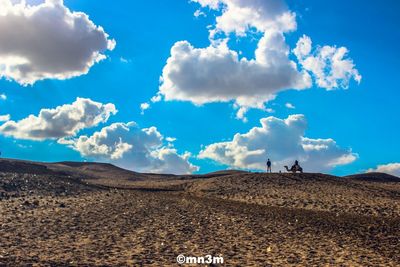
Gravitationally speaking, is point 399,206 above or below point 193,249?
above

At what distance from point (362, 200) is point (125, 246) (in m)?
27.2

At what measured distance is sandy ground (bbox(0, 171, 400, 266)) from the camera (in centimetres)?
1527

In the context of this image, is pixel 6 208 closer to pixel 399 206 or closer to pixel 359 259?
pixel 359 259

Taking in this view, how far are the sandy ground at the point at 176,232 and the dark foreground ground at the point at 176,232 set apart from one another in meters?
0.04

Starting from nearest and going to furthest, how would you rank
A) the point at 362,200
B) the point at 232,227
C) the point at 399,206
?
the point at 232,227 < the point at 399,206 < the point at 362,200

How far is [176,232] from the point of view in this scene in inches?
773

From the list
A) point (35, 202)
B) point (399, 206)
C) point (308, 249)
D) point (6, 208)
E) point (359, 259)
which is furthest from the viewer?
point (399, 206)

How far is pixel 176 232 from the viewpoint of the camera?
19.6m

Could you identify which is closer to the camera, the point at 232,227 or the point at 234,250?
the point at 234,250

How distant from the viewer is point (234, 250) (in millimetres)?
16625

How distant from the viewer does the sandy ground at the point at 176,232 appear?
15273 millimetres

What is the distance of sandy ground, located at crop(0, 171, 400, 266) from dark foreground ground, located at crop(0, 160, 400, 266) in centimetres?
4

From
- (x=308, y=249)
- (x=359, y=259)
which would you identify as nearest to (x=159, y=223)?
(x=308, y=249)

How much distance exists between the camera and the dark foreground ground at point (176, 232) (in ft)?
50.1
